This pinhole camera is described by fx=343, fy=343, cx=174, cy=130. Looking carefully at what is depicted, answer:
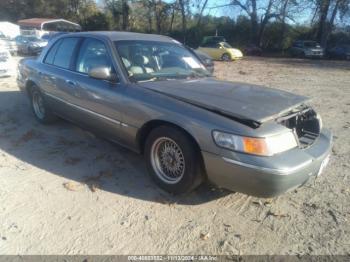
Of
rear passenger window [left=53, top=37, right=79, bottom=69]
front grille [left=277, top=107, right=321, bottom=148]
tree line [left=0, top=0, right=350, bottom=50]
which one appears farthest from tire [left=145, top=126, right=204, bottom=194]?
tree line [left=0, top=0, right=350, bottom=50]

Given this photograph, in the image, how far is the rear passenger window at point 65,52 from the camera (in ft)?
16.1

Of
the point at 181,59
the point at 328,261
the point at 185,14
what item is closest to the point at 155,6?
the point at 185,14

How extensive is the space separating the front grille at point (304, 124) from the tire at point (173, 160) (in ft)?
2.98

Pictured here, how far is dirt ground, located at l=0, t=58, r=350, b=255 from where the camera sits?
2887 mm

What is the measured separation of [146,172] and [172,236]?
130cm

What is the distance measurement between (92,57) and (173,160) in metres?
1.89

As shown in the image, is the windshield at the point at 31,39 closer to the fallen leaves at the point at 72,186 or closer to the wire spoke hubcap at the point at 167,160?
the fallen leaves at the point at 72,186

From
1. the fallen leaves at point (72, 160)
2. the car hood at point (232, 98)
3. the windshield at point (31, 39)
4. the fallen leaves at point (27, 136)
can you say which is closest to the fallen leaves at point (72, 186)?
the fallen leaves at point (72, 160)

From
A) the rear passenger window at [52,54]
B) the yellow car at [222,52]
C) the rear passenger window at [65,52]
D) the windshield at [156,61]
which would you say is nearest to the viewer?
the windshield at [156,61]

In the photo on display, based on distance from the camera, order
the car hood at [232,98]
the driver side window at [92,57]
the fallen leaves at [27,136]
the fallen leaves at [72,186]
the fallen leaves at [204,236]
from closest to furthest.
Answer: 1. the fallen leaves at [204,236]
2. the car hood at [232,98]
3. the fallen leaves at [72,186]
4. the driver side window at [92,57]
5. the fallen leaves at [27,136]

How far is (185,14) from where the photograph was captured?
40.5 metres

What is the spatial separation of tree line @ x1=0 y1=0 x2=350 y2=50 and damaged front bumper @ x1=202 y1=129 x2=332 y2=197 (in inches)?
1315

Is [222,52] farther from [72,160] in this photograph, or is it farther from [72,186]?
[72,186]

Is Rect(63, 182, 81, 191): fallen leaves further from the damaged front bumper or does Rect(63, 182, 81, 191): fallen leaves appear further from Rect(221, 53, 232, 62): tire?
Rect(221, 53, 232, 62): tire
